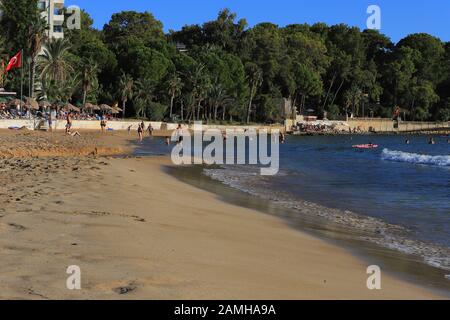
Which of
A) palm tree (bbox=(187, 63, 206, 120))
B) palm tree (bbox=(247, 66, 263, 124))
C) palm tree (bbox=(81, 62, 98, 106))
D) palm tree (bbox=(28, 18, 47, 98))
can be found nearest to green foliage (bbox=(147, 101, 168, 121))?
palm tree (bbox=(187, 63, 206, 120))

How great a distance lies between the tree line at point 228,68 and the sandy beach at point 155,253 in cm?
5467

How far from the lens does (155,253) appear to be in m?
7.13

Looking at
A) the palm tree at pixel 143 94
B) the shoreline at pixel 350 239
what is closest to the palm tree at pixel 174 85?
the palm tree at pixel 143 94

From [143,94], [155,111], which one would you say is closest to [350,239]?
[155,111]

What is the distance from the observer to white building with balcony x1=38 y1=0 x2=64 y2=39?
297 ft

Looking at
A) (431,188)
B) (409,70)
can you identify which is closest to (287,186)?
(431,188)

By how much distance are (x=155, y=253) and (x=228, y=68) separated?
329 ft

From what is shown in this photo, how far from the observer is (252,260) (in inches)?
301

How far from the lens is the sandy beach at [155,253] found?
562 cm

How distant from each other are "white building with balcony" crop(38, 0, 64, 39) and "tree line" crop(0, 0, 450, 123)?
7.70 ft

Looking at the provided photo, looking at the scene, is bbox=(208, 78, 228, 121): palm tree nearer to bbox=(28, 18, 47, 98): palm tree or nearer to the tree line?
the tree line

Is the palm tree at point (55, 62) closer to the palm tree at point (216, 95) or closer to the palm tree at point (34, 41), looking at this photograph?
the palm tree at point (34, 41)

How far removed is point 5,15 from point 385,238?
70772 millimetres
